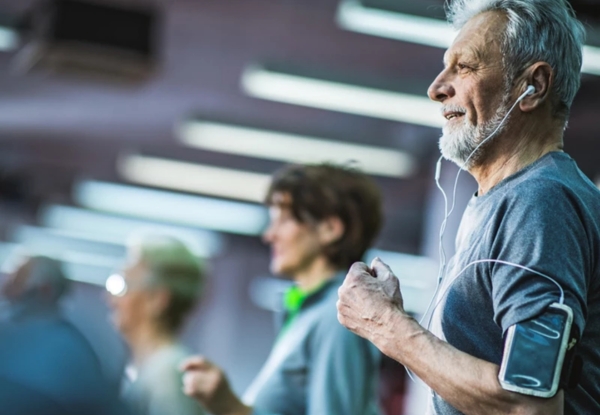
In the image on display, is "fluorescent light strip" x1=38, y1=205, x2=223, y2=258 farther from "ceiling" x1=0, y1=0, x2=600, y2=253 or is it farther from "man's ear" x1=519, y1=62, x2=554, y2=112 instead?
"man's ear" x1=519, y1=62, x2=554, y2=112

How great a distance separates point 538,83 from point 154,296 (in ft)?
5.84

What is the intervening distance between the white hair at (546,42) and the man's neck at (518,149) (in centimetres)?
5

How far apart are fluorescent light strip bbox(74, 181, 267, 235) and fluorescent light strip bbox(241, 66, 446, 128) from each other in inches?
155

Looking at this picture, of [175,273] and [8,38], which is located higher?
[175,273]

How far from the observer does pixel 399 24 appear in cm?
514

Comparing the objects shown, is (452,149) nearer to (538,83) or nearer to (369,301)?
(538,83)

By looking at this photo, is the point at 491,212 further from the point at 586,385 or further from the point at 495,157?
the point at 586,385

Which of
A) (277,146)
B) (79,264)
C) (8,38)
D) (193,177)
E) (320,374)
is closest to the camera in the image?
(320,374)

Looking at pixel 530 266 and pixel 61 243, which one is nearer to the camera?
pixel 530 266

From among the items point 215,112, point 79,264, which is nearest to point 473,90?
point 215,112

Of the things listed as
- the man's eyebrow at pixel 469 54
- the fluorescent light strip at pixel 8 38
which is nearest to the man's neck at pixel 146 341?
the man's eyebrow at pixel 469 54

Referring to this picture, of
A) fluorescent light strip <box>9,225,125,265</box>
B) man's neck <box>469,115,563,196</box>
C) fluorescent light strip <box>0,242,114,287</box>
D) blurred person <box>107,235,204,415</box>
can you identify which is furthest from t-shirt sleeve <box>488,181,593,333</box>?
fluorescent light strip <box>0,242,114,287</box>

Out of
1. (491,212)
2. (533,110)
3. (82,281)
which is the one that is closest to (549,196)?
(491,212)

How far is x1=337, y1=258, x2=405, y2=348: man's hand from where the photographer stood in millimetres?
1521
